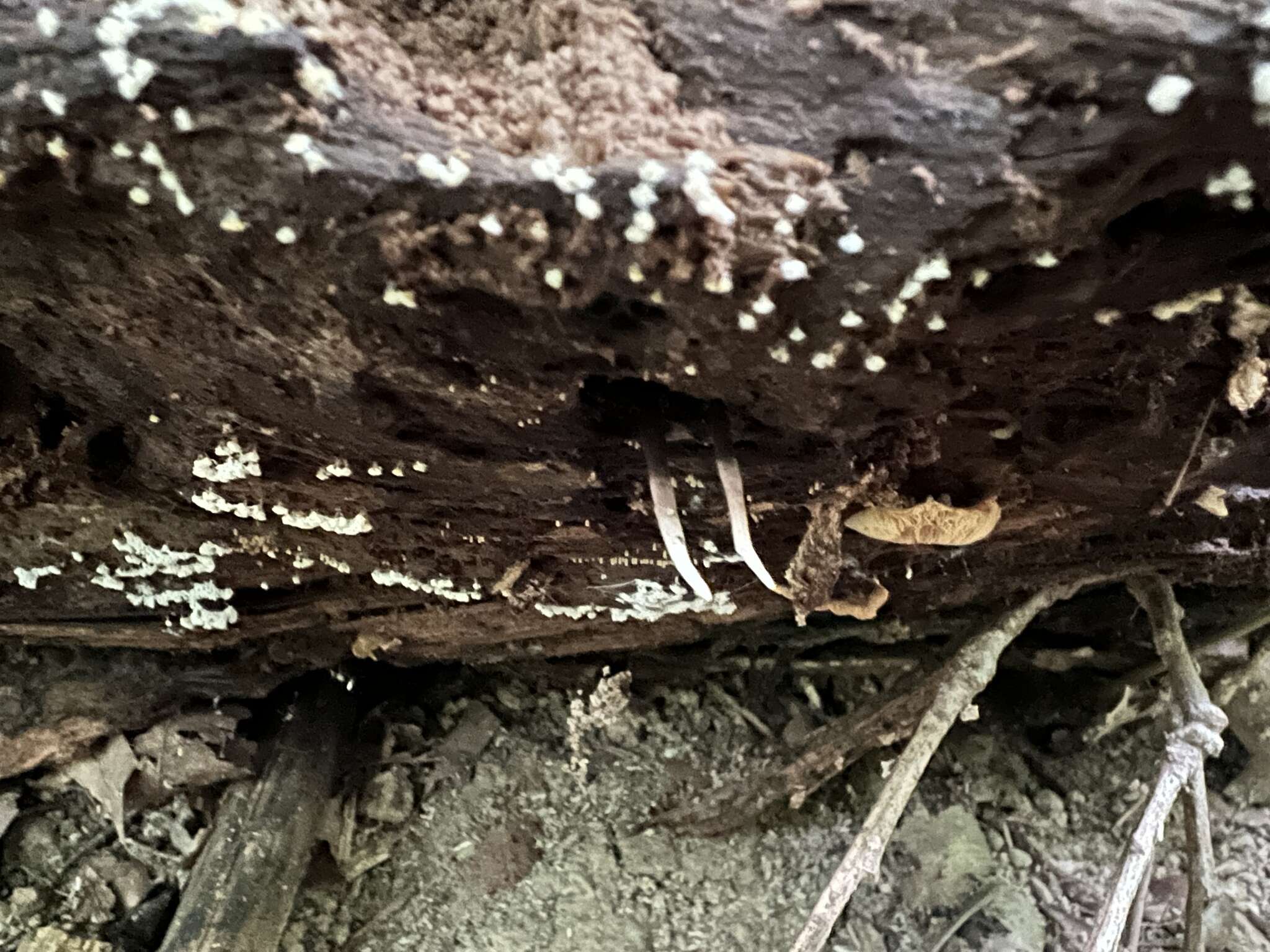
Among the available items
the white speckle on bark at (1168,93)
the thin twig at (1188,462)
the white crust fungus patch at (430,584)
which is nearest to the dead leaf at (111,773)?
the white crust fungus patch at (430,584)

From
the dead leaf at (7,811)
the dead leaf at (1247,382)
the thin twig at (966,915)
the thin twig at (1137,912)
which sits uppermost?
the dead leaf at (1247,382)

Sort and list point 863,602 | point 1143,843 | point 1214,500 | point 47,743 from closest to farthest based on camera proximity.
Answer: point 1214,500, point 1143,843, point 863,602, point 47,743

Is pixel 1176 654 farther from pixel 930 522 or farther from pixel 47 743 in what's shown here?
pixel 47 743

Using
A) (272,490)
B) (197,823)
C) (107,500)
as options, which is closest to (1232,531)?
(272,490)

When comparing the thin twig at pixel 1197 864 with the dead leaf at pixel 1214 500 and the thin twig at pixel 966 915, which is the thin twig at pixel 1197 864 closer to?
the thin twig at pixel 966 915

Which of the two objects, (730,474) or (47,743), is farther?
(47,743)

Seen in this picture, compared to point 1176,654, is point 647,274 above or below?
above

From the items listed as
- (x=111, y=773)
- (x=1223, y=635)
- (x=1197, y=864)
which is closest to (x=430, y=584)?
(x=111, y=773)
